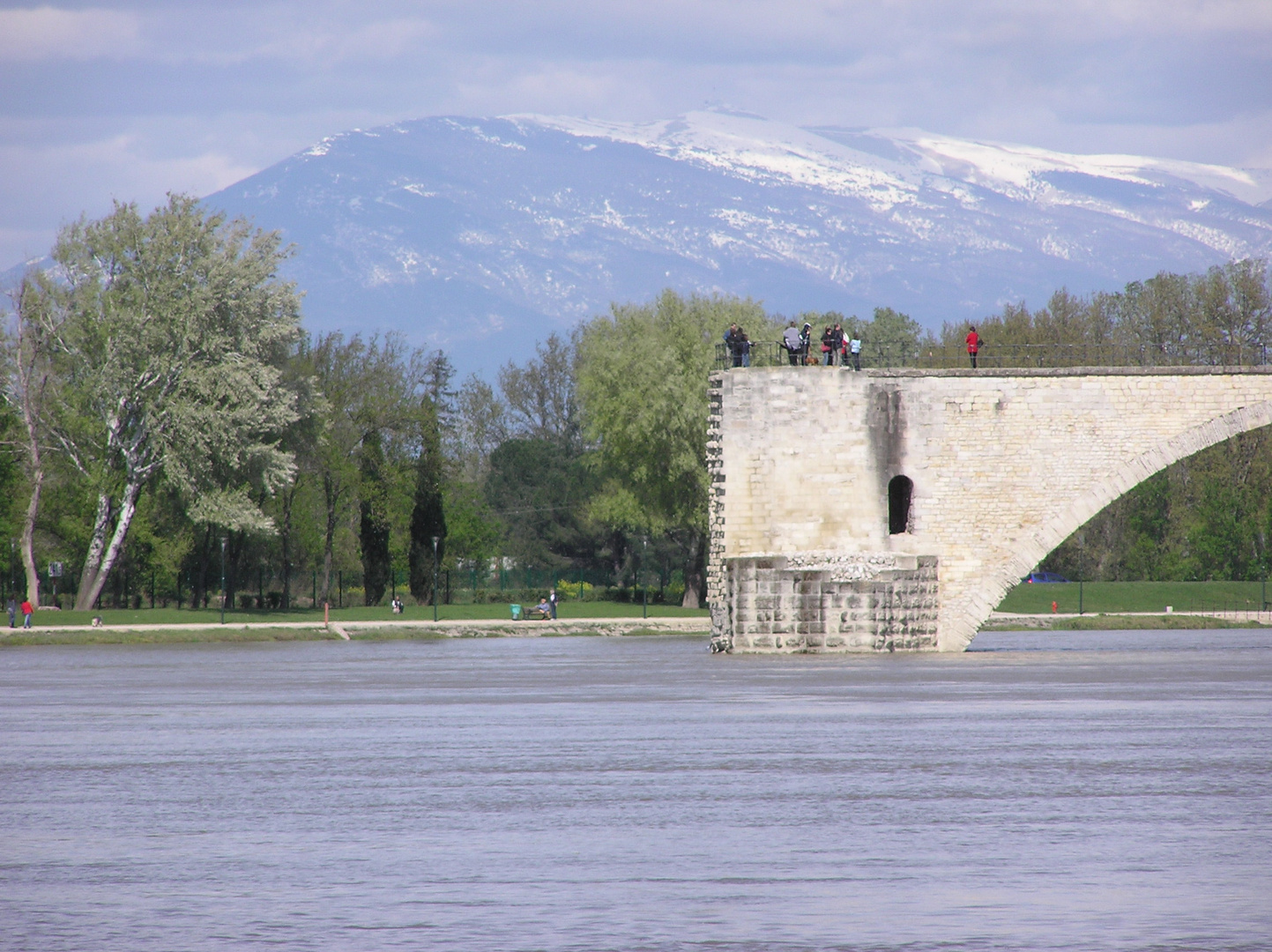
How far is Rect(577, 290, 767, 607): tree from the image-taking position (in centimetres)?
5025

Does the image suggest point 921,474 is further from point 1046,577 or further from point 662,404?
point 1046,577

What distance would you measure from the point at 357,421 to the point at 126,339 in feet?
43.0

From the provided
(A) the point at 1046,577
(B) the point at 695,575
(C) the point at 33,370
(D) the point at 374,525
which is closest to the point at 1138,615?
(A) the point at 1046,577

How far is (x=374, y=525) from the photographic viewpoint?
54719 mm

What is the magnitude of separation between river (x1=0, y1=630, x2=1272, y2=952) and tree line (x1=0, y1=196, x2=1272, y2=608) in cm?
1757

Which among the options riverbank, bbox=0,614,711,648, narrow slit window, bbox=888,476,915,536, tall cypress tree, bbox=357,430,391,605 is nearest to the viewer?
narrow slit window, bbox=888,476,915,536

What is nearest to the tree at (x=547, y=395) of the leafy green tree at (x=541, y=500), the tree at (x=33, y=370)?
the leafy green tree at (x=541, y=500)

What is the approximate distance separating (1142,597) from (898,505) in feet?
78.1

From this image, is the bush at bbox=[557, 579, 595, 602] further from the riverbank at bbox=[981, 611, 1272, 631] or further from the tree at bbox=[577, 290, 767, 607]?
the riverbank at bbox=[981, 611, 1272, 631]

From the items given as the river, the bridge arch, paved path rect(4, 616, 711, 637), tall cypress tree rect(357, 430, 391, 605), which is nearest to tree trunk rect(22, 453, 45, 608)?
paved path rect(4, 616, 711, 637)

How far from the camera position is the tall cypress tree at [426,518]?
55.4 meters

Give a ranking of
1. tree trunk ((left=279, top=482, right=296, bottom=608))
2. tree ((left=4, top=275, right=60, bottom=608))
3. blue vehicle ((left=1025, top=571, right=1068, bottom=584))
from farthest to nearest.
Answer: blue vehicle ((left=1025, top=571, right=1068, bottom=584))
tree trunk ((left=279, top=482, right=296, bottom=608))
tree ((left=4, top=275, right=60, bottom=608))

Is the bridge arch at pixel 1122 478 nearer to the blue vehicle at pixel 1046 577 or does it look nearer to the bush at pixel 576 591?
the bush at pixel 576 591

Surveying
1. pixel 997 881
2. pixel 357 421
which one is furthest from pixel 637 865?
pixel 357 421
